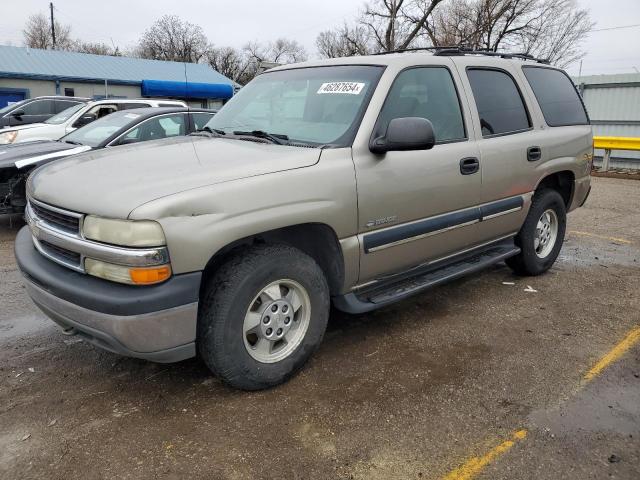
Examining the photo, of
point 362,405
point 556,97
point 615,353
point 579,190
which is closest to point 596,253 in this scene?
point 579,190

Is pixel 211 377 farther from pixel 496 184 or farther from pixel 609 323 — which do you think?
pixel 609 323

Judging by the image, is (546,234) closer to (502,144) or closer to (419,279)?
(502,144)

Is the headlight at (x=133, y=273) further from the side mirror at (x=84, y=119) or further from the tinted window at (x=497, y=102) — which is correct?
the side mirror at (x=84, y=119)

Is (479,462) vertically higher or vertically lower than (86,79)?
lower

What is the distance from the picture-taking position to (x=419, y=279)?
3.89 meters

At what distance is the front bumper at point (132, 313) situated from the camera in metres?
2.47

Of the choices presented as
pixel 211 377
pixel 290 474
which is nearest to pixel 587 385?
pixel 290 474

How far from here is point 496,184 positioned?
4234 millimetres

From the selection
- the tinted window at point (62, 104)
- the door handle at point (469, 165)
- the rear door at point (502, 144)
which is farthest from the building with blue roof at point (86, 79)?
the door handle at point (469, 165)

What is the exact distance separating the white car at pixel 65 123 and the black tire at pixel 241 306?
7159 mm

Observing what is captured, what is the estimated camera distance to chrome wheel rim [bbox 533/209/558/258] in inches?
200

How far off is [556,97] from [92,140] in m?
5.71

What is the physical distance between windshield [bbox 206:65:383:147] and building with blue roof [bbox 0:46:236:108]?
25.8 metres

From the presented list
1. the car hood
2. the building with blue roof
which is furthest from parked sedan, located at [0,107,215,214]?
the building with blue roof
